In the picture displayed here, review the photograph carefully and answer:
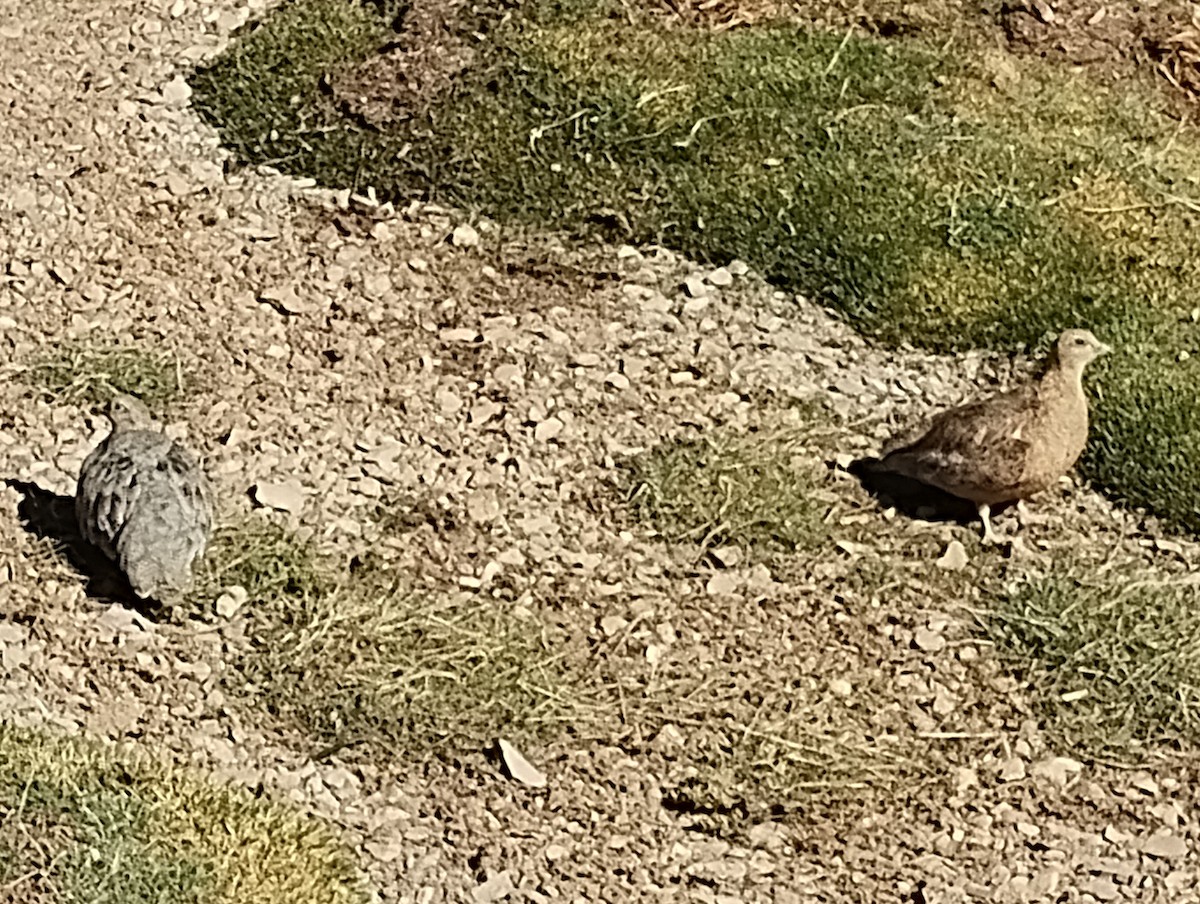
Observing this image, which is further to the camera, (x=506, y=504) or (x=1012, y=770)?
(x=506, y=504)

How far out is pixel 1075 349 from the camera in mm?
6715

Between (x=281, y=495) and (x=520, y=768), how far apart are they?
152 cm

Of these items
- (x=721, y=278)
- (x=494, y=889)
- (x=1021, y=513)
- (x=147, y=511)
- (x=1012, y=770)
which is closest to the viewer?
(x=494, y=889)

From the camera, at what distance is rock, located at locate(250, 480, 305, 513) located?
267 inches

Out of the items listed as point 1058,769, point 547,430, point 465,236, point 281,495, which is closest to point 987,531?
point 1058,769

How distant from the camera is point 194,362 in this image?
7.39 m

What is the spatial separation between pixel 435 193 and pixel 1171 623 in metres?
3.45

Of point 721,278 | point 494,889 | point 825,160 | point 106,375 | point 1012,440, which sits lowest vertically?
point 494,889

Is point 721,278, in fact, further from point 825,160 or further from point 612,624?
point 612,624

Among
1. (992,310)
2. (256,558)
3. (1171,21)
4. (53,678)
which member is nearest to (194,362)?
(256,558)

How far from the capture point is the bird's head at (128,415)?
22.2 feet

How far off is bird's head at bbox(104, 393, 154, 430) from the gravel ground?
0.21m

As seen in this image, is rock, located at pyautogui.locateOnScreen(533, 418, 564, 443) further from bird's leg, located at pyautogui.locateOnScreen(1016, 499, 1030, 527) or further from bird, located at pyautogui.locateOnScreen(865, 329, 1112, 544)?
bird's leg, located at pyautogui.locateOnScreen(1016, 499, 1030, 527)

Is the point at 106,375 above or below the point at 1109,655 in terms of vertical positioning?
above
